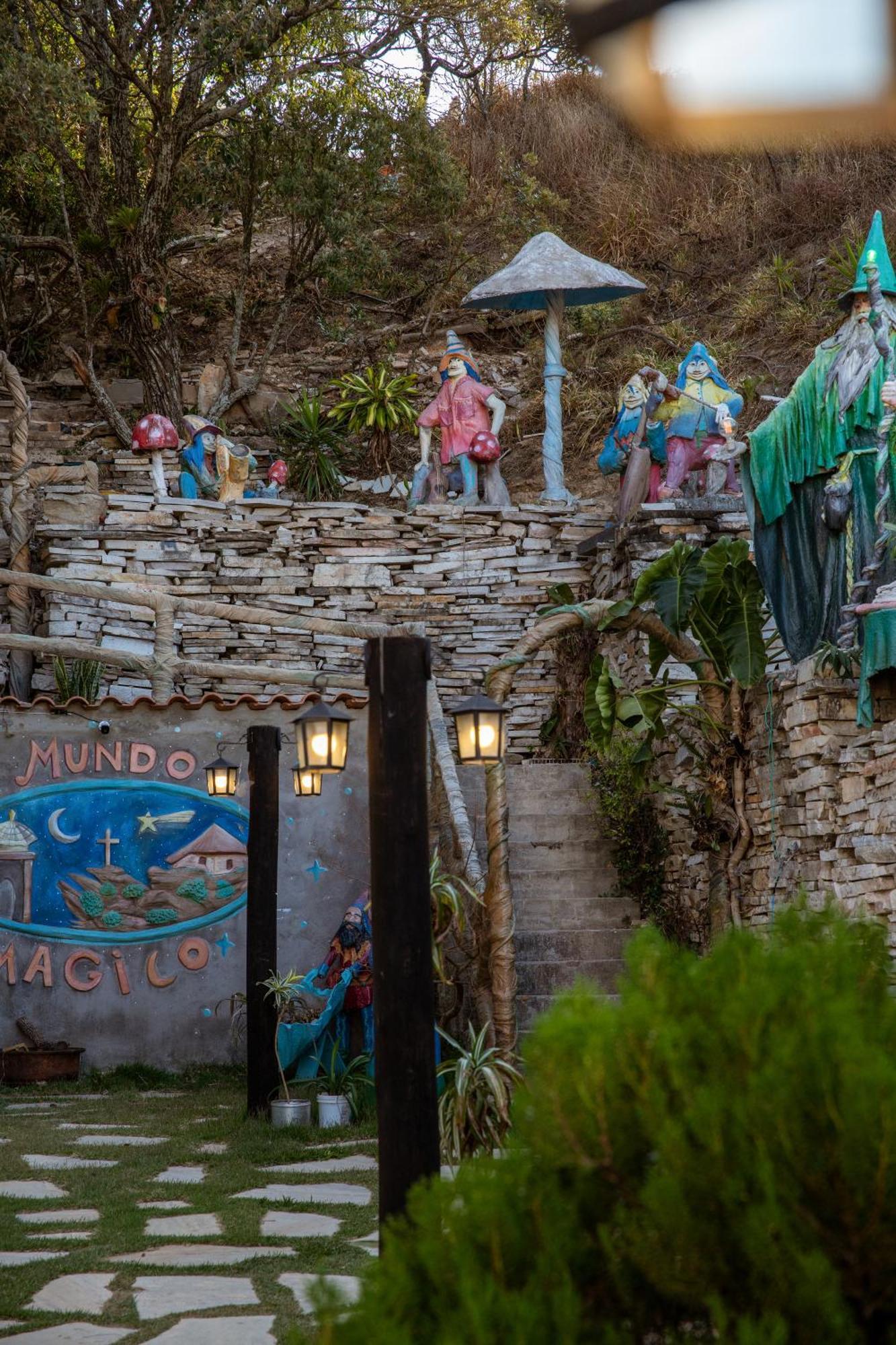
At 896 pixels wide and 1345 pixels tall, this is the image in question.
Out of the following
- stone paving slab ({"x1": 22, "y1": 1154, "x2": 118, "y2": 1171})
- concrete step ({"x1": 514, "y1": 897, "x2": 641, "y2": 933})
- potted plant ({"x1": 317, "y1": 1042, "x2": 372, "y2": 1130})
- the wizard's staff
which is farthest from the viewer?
concrete step ({"x1": 514, "y1": 897, "x2": 641, "y2": 933})

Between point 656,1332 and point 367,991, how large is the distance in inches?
253

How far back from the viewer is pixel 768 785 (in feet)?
28.5

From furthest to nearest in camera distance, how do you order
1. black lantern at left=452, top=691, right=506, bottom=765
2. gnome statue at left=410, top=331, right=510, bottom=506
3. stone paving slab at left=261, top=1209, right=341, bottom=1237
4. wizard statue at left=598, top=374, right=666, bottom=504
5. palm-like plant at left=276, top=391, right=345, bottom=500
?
palm-like plant at left=276, top=391, right=345, bottom=500 < gnome statue at left=410, top=331, right=510, bottom=506 < wizard statue at left=598, top=374, right=666, bottom=504 < black lantern at left=452, top=691, right=506, bottom=765 < stone paving slab at left=261, top=1209, right=341, bottom=1237

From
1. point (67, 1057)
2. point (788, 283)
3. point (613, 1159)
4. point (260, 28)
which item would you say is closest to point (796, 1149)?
point (613, 1159)

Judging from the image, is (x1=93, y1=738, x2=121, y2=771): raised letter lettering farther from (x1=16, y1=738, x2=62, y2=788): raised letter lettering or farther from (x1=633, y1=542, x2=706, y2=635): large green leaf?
(x1=633, y1=542, x2=706, y2=635): large green leaf

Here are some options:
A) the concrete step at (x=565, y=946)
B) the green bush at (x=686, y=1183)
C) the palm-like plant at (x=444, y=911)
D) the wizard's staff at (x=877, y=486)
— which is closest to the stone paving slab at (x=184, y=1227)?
the palm-like plant at (x=444, y=911)

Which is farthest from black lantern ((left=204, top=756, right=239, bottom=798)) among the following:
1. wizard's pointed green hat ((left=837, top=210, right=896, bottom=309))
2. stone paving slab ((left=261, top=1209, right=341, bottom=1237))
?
wizard's pointed green hat ((left=837, top=210, right=896, bottom=309))

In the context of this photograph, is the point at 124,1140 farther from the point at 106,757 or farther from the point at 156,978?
the point at 106,757

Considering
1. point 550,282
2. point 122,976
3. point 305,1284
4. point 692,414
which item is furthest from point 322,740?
point 550,282

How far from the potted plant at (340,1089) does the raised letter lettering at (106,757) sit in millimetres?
3019

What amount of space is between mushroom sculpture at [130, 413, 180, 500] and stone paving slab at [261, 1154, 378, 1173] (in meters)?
8.57

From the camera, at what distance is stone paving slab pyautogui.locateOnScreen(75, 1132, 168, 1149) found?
7.34 m

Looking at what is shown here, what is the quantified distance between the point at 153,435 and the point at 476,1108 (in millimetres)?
9655

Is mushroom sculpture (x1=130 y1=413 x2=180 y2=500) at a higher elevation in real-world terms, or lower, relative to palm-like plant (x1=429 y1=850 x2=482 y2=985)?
higher
